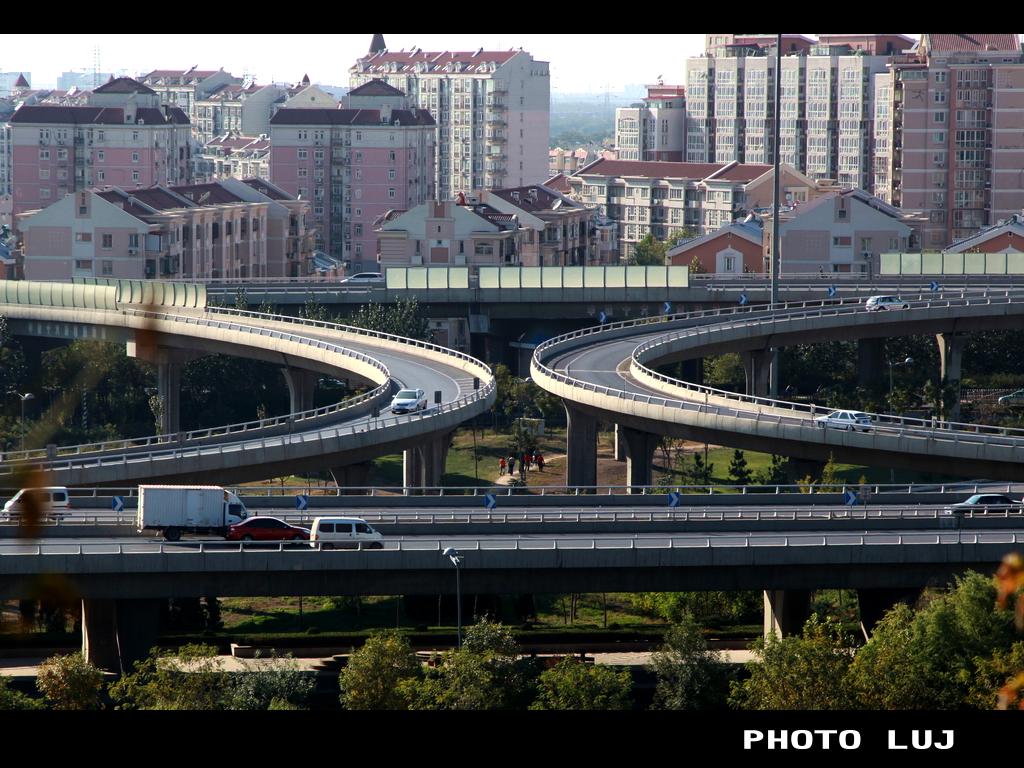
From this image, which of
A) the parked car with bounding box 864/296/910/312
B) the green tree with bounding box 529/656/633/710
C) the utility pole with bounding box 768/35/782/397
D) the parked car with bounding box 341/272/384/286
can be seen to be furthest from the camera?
the parked car with bounding box 341/272/384/286

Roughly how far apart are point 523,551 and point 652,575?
3.07m

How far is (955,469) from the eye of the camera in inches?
2090

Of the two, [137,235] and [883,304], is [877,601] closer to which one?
[883,304]

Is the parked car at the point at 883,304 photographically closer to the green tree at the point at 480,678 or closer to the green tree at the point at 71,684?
the green tree at the point at 480,678

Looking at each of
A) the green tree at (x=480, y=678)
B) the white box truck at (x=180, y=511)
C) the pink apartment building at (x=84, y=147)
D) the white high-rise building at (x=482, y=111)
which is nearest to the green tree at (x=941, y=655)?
the green tree at (x=480, y=678)

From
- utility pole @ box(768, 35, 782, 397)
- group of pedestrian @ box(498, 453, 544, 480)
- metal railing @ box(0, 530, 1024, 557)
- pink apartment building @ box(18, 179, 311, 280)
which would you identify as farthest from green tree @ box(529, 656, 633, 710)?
pink apartment building @ box(18, 179, 311, 280)

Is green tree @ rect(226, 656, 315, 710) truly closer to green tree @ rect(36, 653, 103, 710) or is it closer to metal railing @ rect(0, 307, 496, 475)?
green tree @ rect(36, 653, 103, 710)

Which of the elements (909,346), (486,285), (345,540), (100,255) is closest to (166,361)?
(486,285)

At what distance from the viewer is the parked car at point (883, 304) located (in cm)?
8150

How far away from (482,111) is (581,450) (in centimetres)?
11649

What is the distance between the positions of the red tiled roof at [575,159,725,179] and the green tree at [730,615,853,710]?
116191 millimetres

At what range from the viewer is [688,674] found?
115ft

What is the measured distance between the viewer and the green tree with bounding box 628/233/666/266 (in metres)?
127
